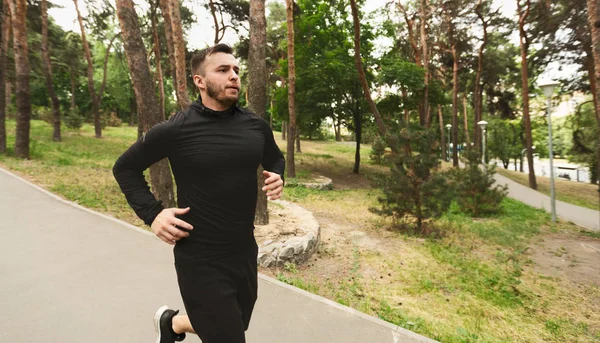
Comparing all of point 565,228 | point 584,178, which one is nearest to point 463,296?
point 565,228

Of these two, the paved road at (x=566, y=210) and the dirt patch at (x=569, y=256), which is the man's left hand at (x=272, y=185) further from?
the paved road at (x=566, y=210)

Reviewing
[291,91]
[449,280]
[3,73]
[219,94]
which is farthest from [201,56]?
[3,73]

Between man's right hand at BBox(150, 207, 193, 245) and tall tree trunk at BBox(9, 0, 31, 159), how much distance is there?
652 inches

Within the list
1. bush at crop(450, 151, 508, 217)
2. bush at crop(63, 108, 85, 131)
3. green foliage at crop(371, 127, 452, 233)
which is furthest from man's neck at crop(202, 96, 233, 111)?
bush at crop(63, 108, 85, 131)

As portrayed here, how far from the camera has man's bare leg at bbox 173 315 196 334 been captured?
2.47m

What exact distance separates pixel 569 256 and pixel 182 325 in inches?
381

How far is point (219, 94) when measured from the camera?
6.59 feet

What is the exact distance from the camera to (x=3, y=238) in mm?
5855

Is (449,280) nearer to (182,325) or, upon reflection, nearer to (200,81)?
(182,325)

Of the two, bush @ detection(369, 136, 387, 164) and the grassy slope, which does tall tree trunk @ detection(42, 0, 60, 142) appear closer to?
the grassy slope

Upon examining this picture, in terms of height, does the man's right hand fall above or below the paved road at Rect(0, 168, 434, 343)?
above

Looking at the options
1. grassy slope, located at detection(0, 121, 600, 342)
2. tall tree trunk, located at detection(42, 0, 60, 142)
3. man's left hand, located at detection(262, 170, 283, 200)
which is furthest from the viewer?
tall tree trunk, located at detection(42, 0, 60, 142)

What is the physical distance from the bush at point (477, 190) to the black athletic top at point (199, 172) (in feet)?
41.3

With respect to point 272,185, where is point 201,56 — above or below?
above
